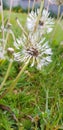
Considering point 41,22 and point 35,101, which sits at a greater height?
point 41,22

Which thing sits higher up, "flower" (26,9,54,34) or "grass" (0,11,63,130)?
"flower" (26,9,54,34)

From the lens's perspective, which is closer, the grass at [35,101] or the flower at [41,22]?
the grass at [35,101]

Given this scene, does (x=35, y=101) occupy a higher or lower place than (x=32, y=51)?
lower

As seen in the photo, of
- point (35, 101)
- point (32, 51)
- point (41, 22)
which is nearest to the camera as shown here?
point (32, 51)

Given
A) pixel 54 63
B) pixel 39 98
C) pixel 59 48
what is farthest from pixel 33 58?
pixel 59 48

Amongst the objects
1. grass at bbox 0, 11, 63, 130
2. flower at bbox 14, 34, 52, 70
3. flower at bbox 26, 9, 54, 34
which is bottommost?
grass at bbox 0, 11, 63, 130

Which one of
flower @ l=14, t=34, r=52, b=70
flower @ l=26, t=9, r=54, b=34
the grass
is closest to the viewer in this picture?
flower @ l=14, t=34, r=52, b=70

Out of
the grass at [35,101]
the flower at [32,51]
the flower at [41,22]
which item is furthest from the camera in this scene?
the flower at [41,22]

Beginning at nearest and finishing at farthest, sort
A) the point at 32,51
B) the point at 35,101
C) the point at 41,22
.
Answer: the point at 32,51 < the point at 35,101 < the point at 41,22

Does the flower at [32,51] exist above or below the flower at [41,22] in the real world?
below

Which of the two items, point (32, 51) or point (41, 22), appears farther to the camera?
point (41, 22)
